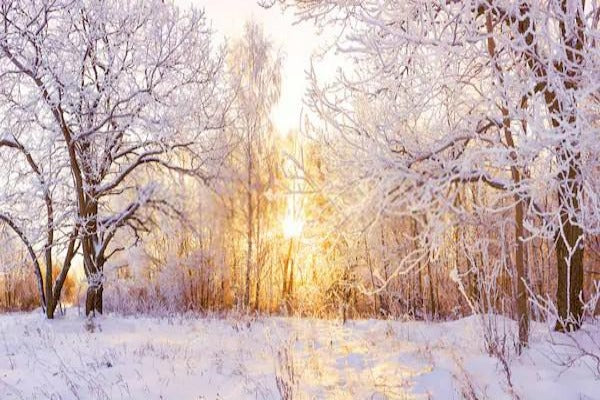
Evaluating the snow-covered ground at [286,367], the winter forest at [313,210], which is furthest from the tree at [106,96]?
the snow-covered ground at [286,367]

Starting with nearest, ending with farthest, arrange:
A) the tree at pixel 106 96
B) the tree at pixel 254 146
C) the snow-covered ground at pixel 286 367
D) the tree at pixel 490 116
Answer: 1. the tree at pixel 490 116
2. the snow-covered ground at pixel 286 367
3. the tree at pixel 106 96
4. the tree at pixel 254 146

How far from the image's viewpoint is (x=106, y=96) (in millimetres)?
12977

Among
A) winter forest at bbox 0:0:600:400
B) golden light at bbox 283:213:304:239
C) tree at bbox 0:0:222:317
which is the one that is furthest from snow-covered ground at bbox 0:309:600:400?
golden light at bbox 283:213:304:239

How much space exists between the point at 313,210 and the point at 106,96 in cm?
595

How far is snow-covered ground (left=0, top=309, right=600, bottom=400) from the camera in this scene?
5227mm

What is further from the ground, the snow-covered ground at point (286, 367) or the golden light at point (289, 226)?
the golden light at point (289, 226)

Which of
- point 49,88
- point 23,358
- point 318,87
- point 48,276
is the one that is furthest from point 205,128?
point 318,87

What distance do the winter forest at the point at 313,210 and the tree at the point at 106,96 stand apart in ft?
0.23

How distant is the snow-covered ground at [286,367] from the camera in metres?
5.23

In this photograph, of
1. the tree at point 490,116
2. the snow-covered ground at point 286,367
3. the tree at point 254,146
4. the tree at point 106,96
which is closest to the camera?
the tree at point 490,116

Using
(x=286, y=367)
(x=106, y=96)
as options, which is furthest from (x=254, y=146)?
(x=286, y=367)

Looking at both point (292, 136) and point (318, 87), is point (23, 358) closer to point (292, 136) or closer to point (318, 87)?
point (318, 87)

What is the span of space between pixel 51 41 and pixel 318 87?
8879 mm

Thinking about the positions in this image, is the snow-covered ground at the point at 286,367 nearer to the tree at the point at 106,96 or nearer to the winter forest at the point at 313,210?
the winter forest at the point at 313,210
